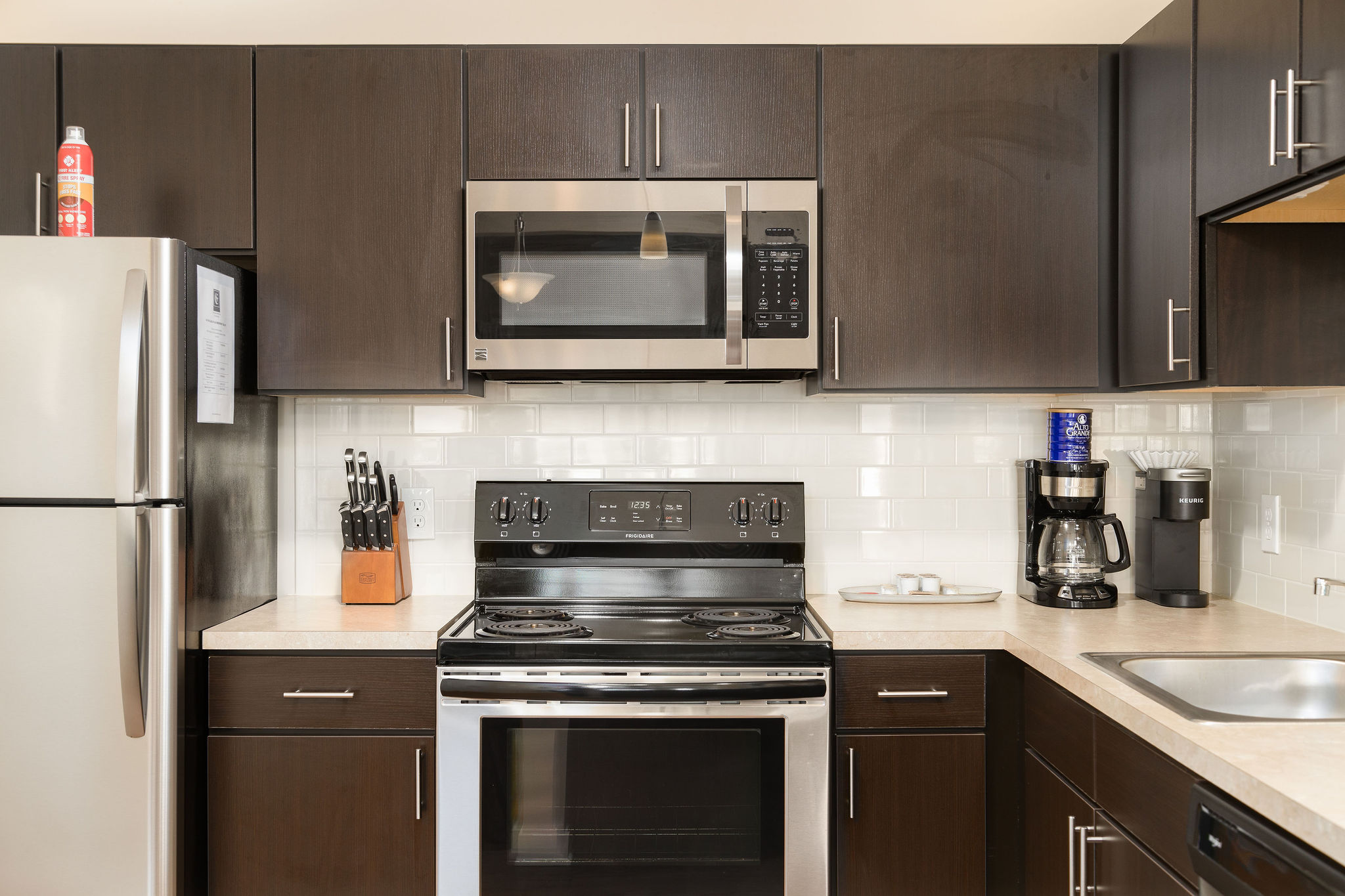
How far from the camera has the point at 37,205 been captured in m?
2.10

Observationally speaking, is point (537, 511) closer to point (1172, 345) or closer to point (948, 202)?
point (948, 202)

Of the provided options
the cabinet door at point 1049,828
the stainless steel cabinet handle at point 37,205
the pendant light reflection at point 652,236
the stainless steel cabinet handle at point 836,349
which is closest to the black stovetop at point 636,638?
the cabinet door at point 1049,828

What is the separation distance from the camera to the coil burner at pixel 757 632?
1.99 m

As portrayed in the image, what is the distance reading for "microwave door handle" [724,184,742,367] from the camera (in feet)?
6.95

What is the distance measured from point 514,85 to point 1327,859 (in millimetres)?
2079

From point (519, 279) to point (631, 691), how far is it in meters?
0.99

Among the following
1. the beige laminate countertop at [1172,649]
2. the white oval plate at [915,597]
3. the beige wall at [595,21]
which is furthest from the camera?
the beige wall at [595,21]

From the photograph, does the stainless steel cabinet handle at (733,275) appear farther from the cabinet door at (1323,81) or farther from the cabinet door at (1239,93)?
the cabinet door at (1323,81)

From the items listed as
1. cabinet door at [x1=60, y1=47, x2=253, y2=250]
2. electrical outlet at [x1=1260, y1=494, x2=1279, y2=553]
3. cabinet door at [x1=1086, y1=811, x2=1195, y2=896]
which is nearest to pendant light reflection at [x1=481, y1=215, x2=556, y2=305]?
cabinet door at [x1=60, y1=47, x2=253, y2=250]

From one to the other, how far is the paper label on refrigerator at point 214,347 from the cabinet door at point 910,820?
1.59m

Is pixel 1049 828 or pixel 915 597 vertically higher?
pixel 915 597

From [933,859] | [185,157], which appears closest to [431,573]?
[185,157]

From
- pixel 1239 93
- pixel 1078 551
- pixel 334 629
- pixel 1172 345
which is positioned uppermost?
pixel 1239 93

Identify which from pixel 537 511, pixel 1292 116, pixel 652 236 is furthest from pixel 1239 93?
pixel 537 511
